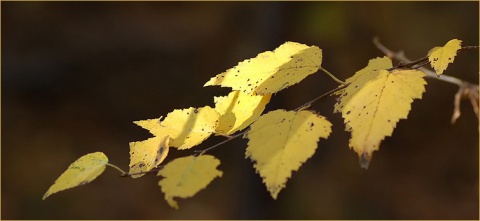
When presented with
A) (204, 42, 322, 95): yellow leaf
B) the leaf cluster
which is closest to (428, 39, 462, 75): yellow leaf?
the leaf cluster

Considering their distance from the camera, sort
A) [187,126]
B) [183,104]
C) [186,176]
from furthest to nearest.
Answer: [183,104], [187,126], [186,176]

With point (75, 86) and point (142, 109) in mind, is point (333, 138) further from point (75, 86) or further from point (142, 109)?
point (75, 86)

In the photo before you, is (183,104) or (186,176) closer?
(186,176)

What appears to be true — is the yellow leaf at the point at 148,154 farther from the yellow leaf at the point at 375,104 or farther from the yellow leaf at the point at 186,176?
the yellow leaf at the point at 375,104

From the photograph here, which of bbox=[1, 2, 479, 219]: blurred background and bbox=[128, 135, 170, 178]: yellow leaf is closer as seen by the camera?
bbox=[128, 135, 170, 178]: yellow leaf

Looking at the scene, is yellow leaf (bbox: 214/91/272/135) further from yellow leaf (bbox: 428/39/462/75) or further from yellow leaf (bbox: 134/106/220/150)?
yellow leaf (bbox: 428/39/462/75)

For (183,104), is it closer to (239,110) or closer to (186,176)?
(239,110)

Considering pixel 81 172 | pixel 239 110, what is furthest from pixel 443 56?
pixel 81 172
